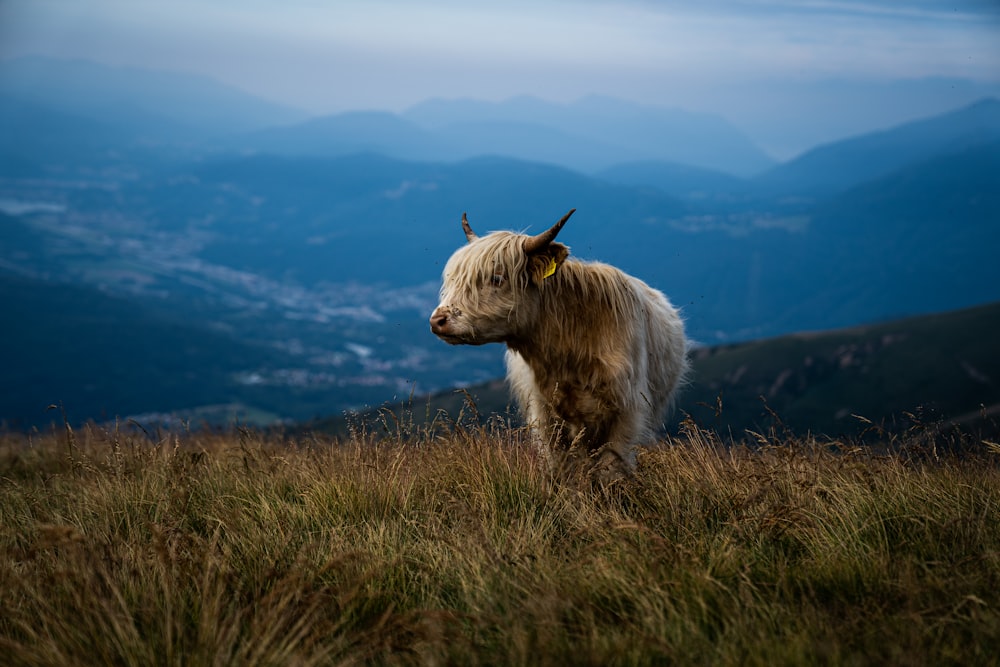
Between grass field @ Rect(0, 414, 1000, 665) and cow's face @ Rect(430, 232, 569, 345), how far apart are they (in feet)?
2.66

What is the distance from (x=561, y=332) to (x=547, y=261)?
64cm

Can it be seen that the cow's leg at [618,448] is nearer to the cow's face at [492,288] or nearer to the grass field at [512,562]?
the grass field at [512,562]

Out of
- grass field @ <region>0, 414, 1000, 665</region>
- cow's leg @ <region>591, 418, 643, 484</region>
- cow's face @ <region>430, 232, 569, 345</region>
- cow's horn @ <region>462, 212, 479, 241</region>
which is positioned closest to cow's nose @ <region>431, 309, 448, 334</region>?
cow's face @ <region>430, 232, 569, 345</region>

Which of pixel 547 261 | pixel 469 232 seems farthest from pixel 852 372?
pixel 547 261

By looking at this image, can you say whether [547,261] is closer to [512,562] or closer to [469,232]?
[469,232]

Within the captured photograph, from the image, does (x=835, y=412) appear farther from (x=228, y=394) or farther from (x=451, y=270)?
(x=228, y=394)

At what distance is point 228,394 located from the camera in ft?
648

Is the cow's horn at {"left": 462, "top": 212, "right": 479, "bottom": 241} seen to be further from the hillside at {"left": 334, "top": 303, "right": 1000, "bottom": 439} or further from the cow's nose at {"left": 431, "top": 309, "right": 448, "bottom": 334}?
the hillside at {"left": 334, "top": 303, "right": 1000, "bottom": 439}

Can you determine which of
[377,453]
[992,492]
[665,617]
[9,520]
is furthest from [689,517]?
[9,520]

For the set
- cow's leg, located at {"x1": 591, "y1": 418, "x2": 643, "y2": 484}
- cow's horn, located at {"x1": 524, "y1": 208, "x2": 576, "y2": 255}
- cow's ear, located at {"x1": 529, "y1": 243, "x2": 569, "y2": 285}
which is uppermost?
cow's horn, located at {"x1": 524, "y1": 208, "x2": 576, "y2": 255}

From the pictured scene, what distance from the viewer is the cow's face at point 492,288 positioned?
6.15 m

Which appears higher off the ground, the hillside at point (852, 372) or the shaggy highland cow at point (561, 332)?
the shaggy highland cow at point (561, 332)

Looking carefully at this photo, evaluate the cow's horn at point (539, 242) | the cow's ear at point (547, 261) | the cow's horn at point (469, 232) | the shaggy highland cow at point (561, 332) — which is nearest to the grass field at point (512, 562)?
the shaggy highland cow at point (561, 332)

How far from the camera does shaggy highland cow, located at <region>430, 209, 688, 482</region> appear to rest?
20.3 feet
